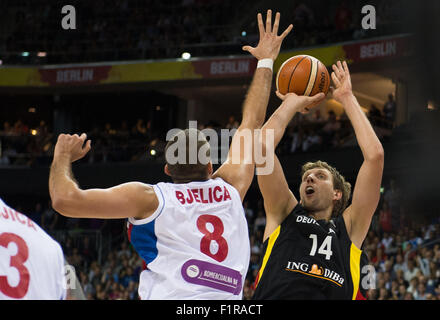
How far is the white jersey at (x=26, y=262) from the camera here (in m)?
2.78

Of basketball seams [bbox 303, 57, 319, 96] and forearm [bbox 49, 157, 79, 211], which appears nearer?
forearm [bbox 49, 157, 79, 211]

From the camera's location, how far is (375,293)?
1189 centimetres

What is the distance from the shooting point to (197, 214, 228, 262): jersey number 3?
3.34m

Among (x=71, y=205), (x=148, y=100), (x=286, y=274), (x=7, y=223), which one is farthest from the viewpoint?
(x=148, y=100)

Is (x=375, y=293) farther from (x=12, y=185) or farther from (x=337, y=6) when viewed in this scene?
(x=12, y=185)

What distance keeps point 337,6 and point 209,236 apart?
1849 cm

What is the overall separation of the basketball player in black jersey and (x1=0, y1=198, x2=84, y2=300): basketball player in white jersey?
1597 mm

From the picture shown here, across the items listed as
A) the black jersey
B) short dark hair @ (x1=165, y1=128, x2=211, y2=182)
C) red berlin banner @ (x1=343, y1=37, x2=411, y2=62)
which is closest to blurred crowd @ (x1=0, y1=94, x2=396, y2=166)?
red berlin banner @ (x1=343, y1=37, x2=411, y2=62)

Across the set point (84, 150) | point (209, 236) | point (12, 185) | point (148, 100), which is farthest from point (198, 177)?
point (148, 100)

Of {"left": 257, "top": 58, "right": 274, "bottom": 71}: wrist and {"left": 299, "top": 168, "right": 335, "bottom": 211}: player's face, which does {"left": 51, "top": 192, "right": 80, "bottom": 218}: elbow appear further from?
{"left": 299, "top": 168, "right": 335, "bottom": 211}: player's face

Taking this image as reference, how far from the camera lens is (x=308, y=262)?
13.7ft

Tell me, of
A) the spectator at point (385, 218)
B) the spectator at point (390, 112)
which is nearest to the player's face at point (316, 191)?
the spectator at point (385, 218)

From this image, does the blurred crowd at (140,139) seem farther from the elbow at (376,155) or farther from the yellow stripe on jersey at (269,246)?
the yellow stripe on jersey at (269,246)
